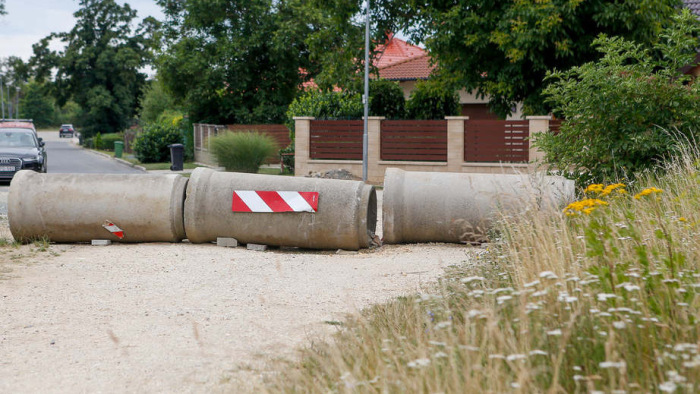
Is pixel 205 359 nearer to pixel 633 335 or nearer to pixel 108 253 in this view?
pixel 633 335

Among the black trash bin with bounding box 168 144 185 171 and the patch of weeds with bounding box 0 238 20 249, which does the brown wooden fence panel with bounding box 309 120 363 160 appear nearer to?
the black trash bin with bounding box 168 144 185 171

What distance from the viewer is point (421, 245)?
9758 millimetres

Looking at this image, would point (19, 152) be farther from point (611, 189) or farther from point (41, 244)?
point (611, 189)

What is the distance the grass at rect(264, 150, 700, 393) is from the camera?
3.29 meters

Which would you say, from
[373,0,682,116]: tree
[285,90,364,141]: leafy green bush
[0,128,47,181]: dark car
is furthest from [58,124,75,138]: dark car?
[373,0,682,116]: tree

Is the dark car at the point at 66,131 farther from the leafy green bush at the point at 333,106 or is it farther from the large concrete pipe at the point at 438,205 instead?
the large concrete pipe at the point at 438,205

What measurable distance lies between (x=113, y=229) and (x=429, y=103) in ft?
55.3

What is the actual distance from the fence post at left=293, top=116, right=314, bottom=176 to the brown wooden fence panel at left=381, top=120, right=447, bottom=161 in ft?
8.00

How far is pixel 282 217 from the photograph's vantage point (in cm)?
948

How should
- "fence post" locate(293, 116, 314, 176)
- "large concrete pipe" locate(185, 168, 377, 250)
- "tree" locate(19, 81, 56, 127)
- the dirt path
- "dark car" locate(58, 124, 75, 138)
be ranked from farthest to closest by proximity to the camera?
"tree" locate(19, 81, 56, 127)
"dark car" locate(58, 124, 75, 138)
"fence post" locate(293, 116, 314, 176)
"large concrete pipe" locate(185, 168, 377, 250)
the dirt path

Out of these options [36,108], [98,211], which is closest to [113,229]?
[98,211]

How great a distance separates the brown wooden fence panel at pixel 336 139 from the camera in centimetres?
2394

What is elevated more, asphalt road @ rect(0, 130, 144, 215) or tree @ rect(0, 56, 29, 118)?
tree @ rect(0, 56, 29, 118)

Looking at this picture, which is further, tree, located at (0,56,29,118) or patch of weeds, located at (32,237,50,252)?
tree, located at (0,56,29,118)
